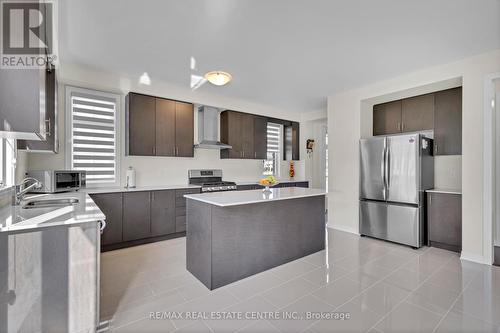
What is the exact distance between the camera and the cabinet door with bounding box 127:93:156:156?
3916mm

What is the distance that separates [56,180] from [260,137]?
12.5 ft

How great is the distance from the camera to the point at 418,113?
13.3 ft

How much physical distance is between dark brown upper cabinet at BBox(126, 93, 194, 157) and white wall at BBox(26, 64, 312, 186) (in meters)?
0.19

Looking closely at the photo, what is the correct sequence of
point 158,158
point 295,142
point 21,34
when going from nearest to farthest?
1. point 21,34
2. point 158,158
3. point 295,142

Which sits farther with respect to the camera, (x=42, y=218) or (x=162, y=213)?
(x=162, y=213)

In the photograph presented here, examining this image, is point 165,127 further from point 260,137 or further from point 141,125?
point 260,137

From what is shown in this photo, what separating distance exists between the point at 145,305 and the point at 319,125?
5.80m

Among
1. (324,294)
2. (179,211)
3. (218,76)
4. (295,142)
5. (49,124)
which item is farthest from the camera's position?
(295,142)

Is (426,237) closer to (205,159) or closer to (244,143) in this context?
(244,143)

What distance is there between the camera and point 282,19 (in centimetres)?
239

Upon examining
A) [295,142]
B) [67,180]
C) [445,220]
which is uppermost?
[295,142]

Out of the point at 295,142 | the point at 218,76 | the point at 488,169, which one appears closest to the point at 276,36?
the point at 218,76

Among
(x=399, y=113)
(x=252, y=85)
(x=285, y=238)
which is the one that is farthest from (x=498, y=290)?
(x=252, y=85)

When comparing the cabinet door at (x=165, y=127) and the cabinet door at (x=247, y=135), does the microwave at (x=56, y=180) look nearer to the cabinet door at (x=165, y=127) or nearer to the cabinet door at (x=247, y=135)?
the cabinet door at (x=165, y=127)
